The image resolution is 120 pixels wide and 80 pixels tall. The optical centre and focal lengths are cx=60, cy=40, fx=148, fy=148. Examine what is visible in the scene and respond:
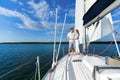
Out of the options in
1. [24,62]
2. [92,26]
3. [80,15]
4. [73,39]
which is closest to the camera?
[92,26]

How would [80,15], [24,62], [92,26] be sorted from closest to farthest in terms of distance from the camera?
[92,26] < [80,15] < [24,62]

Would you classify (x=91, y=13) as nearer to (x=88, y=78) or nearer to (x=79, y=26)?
(x=88, y=78)

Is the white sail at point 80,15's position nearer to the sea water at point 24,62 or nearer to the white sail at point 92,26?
the white sail at point 92,26

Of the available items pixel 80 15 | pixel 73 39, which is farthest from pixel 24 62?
pixel 80 15

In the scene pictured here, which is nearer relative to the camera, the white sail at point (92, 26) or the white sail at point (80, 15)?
the white sail at point (92, 26)

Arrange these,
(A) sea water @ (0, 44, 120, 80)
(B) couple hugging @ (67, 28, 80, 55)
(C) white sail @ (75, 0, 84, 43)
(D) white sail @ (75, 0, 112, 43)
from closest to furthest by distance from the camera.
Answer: (D) white sail @ (75, 0, 112, 43), (C) white sail @ (75, 0, 84, 43), (B) couple hugging @ (67, 28, 80, 55), (A) sea water @ (0, 44, 120, 80)

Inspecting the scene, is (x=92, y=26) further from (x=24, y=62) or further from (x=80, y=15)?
(x=24, y=62)

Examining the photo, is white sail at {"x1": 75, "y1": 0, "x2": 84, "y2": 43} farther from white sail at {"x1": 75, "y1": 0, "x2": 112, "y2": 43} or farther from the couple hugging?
the couple hugging

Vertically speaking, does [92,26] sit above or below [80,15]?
below

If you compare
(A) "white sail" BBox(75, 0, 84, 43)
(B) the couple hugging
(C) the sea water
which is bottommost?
(C) the sea water

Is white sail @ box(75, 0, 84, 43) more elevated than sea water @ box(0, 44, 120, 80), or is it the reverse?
white sail @ box(75, 0, 84, 43)

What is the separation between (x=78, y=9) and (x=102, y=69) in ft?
16.1

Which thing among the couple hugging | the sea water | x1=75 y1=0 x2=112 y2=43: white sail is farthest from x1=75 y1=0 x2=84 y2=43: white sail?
the sea water

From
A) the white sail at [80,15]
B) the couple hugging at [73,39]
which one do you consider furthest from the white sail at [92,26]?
the couple hugging at [73,39]
